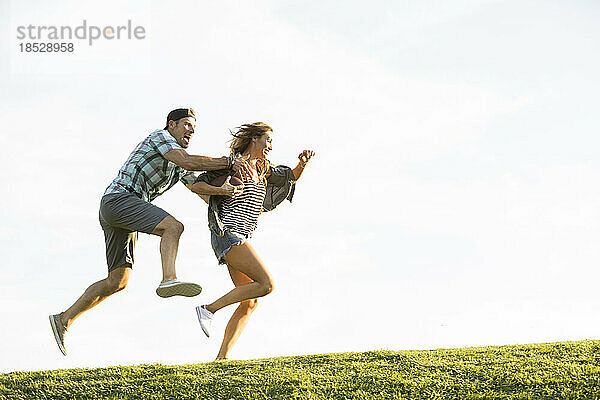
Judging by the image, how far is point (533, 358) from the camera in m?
7.48

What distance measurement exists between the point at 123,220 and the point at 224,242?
0.98 metres

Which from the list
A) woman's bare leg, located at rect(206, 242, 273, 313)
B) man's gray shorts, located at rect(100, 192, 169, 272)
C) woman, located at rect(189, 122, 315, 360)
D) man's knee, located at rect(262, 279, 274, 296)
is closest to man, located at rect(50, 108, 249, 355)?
man's gray shorts, located at rect(100, 192, 169, 272)

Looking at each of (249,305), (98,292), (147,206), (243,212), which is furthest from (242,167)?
(98,292)

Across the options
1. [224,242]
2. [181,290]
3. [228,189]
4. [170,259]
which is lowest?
[181,290]

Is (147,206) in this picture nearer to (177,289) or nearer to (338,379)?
(177,289)

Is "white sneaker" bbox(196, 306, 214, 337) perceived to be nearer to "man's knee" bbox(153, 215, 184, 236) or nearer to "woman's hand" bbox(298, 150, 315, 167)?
"man's knee" bbox(153, 215, 184, 236)

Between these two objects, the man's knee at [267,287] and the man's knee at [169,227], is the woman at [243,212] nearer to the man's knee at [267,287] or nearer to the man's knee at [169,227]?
the man's knee at [267,287]

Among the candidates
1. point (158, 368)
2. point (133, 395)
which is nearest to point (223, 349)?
point (158, 368)

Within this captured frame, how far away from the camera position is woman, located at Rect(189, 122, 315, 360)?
718cm

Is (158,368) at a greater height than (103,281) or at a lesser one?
lesser

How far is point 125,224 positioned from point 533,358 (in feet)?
13.8

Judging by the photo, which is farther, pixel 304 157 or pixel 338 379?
pixel 304 157

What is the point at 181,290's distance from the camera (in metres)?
6.68

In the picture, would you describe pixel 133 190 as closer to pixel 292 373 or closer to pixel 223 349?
pixel 223 349
